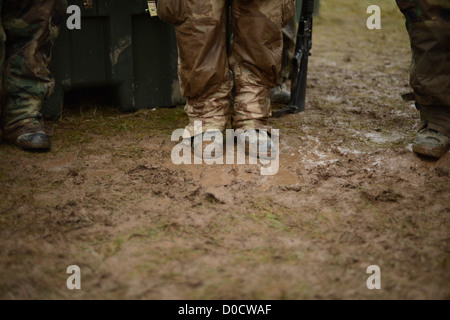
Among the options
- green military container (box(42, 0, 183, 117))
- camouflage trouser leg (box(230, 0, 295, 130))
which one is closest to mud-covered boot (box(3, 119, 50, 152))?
green military container (box(42, 0, 183, 117))

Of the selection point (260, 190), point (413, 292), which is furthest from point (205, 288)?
point (260, 190)

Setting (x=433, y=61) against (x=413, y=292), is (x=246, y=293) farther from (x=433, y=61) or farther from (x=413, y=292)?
(x=433, y=61)

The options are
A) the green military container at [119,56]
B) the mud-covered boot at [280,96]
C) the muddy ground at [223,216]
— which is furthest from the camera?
the mud-covered boot at [280,96]

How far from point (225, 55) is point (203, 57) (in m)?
0.13

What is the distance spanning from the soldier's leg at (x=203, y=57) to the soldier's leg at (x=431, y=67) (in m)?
0.83

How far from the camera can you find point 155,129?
2801 mm

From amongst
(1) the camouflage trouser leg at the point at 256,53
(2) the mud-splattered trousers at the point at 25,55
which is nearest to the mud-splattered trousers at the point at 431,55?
(1) the camouflage trouser leg at the point at 256,53

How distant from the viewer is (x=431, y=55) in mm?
2254

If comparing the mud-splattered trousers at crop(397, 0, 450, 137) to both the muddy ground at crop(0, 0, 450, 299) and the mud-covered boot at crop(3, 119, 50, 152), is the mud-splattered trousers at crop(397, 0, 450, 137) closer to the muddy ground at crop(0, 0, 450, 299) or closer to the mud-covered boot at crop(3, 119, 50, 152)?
the muddy ground at crop(0, 0, 450, 299)

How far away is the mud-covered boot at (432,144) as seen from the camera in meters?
2.31

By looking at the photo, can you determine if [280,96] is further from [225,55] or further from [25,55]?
[25,55]

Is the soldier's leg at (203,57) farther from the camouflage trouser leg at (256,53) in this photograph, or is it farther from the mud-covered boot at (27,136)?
the mud-covered boot at (27,136)

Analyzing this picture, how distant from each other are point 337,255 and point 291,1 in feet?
4.27

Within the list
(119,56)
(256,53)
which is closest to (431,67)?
(256,53)
